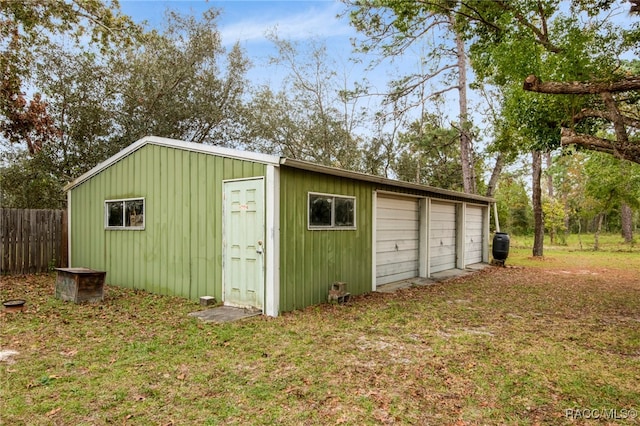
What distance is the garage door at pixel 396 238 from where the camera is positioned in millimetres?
8188

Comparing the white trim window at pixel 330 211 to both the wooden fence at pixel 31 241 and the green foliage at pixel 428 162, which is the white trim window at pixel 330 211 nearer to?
the wooden fence at pixel 31 241

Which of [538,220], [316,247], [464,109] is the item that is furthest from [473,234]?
[316,247]

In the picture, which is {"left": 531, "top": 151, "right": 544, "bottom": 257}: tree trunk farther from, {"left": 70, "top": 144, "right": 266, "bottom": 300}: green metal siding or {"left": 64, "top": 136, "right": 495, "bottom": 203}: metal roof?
{"left": 70, "top": 144, "right": 266, "bottom": 300}: green metal siding

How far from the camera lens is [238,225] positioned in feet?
19.5

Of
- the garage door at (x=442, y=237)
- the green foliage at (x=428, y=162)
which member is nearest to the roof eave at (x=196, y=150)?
the garage door at (x=442, y=237)

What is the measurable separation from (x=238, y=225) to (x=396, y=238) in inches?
164

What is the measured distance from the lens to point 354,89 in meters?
15.5

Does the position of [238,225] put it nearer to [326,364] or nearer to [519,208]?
[326,364]

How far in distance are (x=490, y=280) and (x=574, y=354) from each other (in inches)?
216

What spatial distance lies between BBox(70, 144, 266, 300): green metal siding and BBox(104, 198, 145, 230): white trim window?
125 millimetres

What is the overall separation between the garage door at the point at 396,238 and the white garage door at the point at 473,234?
10.5 feet

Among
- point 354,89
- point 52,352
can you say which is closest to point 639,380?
point 52,352

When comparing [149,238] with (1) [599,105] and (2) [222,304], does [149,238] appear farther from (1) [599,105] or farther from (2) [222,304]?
(1) [599,105]

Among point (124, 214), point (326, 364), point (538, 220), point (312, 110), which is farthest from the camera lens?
point (312, 110)
